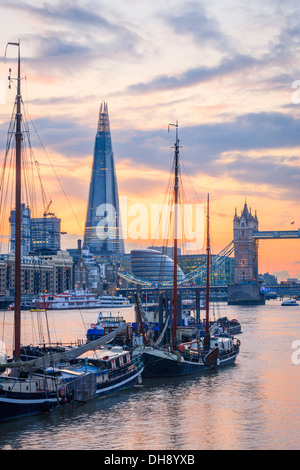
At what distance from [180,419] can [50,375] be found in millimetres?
5462

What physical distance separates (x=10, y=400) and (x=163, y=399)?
8879 millimetres

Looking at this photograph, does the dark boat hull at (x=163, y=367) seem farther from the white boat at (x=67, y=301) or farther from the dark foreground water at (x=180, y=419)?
the white boat at (x=67, y=301)

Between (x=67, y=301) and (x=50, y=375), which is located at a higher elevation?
(x=50, y=375)

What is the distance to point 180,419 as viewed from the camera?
91.9 feet

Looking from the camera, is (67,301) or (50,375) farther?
(67,301)

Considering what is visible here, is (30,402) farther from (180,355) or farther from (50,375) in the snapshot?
(180,355)

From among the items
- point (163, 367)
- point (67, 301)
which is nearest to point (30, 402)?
point (163, 367)

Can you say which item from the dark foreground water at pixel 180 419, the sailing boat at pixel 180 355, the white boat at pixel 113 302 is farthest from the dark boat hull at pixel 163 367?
the white boat at pixel 113 302

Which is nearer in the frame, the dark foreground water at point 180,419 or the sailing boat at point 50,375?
the dark foreground water at point 180,419

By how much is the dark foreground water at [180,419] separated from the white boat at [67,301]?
106784mm

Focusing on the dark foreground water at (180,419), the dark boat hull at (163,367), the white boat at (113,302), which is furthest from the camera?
the white boat at (113,302)

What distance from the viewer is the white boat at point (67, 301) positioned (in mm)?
145125
